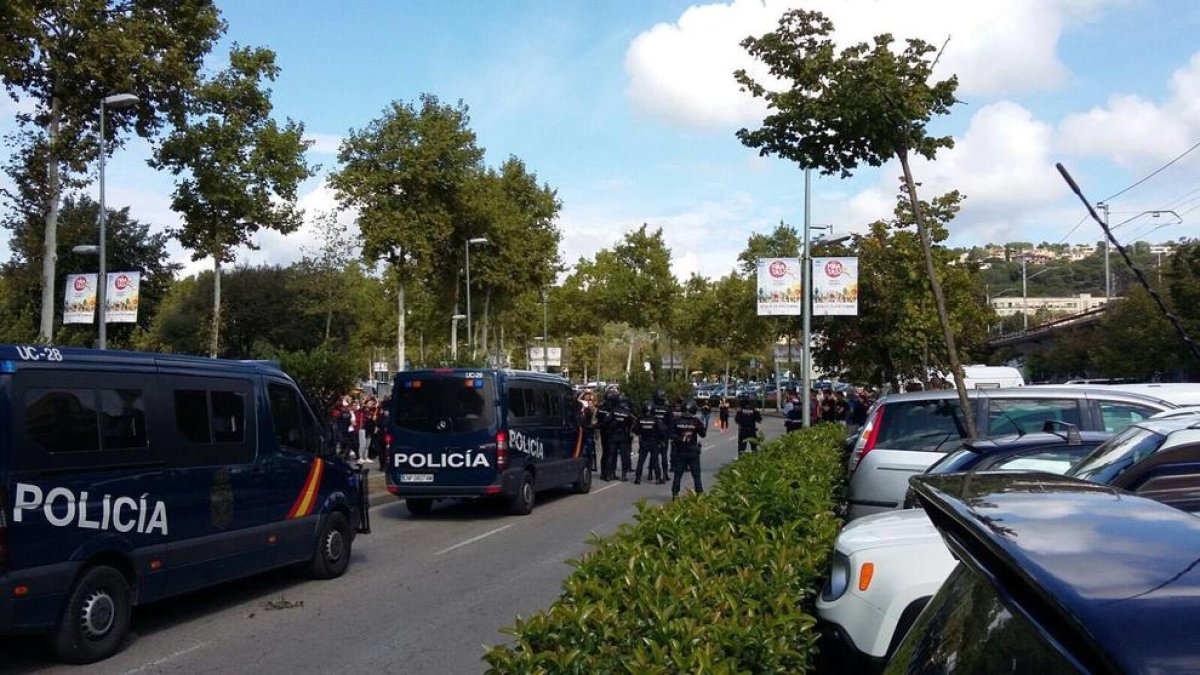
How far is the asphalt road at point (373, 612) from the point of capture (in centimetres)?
727

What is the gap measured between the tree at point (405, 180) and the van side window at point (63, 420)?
2462cm

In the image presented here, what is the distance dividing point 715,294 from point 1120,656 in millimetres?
65939

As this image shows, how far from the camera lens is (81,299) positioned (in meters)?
22.3

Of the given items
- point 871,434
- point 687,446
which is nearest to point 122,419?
point 871,434

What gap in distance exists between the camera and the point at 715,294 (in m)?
66.9

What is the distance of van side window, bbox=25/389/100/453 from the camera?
6.93m

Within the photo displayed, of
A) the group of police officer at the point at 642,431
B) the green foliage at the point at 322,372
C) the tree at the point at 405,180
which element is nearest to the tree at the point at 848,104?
the group of police officer at the point at 642,431

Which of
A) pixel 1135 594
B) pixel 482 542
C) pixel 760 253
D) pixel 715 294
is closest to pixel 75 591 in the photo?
pixel 482 542

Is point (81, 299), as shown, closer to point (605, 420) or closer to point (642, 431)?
point (605, 420)

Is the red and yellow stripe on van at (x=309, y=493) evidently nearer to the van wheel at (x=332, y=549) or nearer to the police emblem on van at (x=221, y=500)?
the van wheel at (x=332, y=549)

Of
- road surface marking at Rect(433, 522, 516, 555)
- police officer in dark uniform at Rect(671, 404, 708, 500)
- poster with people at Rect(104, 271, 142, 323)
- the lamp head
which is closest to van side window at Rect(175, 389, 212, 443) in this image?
road surface marking at Rect(433, 522, 516, 555)

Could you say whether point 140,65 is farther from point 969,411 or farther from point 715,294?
point 715,294

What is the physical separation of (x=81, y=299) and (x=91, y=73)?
218 inches

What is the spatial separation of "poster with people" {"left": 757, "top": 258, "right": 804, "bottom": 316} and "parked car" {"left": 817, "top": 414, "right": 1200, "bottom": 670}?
66.1 feet
